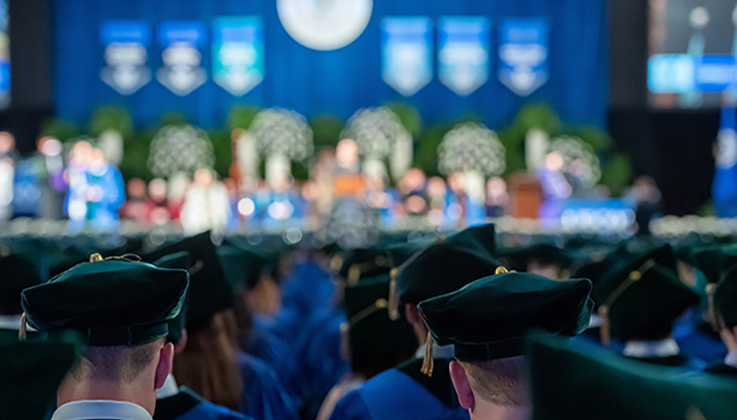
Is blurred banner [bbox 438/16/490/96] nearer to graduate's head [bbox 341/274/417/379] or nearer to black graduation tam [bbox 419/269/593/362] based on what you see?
graduate's head [bbox 341/274/417/379]

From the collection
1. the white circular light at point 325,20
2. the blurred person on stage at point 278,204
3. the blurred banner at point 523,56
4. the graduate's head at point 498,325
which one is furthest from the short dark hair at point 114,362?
the white circular light at point 325,20

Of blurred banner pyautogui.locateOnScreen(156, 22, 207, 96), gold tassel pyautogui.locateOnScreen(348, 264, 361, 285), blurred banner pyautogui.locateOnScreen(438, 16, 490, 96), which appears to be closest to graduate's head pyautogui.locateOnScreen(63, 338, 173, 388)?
gold tassel pyautogui.locateOnScreen(348, 264, 361, 285)

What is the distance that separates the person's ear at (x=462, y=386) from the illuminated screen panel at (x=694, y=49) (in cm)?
1578

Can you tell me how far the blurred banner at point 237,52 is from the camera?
1808 centimetres

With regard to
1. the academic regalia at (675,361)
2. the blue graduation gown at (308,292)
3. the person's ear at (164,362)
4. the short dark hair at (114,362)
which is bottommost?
the blue graduation gown at (308,292)

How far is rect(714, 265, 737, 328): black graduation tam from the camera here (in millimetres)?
2194

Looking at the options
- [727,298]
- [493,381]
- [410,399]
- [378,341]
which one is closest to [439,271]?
[410,399]

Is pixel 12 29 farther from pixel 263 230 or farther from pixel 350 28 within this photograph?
pixel 263 230

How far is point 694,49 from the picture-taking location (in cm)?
1568

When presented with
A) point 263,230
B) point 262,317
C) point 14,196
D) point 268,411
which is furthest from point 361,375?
point 14,196

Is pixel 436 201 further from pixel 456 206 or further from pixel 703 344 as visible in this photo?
pixel 703 344

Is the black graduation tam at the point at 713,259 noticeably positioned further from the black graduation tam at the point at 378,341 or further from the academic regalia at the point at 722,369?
the black graduation tam at the point at 378,341

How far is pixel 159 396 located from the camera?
1.85m

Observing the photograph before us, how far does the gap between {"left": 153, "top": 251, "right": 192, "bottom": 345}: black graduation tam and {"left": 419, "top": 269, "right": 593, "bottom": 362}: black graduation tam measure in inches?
24.1
